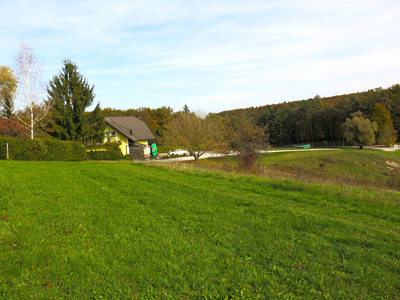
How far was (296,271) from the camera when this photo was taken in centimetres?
415

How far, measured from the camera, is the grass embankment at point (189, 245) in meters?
3.63

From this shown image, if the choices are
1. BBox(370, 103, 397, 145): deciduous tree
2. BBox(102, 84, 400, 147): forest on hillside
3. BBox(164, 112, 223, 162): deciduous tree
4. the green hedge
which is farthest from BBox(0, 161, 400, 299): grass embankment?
BBox(370, 103, 397, 145): deciduous tree

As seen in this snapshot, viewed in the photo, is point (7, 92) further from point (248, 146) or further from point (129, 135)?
point (248, 146)

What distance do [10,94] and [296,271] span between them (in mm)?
34176

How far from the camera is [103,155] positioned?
102 ft

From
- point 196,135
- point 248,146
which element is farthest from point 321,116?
point 248,146

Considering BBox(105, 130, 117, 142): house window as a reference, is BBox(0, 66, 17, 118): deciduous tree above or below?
above

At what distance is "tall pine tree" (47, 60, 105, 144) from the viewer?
93.6 feet

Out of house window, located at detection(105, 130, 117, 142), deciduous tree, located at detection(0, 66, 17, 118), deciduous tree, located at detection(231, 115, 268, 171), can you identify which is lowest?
deciduous tree, located at detection(231, 115, 268, 171)

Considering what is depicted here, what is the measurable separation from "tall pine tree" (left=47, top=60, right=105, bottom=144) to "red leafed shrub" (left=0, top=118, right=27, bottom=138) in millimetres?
2944

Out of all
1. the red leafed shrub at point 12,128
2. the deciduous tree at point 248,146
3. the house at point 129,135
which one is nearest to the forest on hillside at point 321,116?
the house at point 129,135

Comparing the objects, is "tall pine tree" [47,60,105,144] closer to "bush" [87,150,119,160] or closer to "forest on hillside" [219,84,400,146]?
"bush" [87,150,119,160]

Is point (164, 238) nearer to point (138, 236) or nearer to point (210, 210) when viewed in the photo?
point (138, 236)

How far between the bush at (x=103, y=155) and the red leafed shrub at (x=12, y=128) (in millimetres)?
6441
